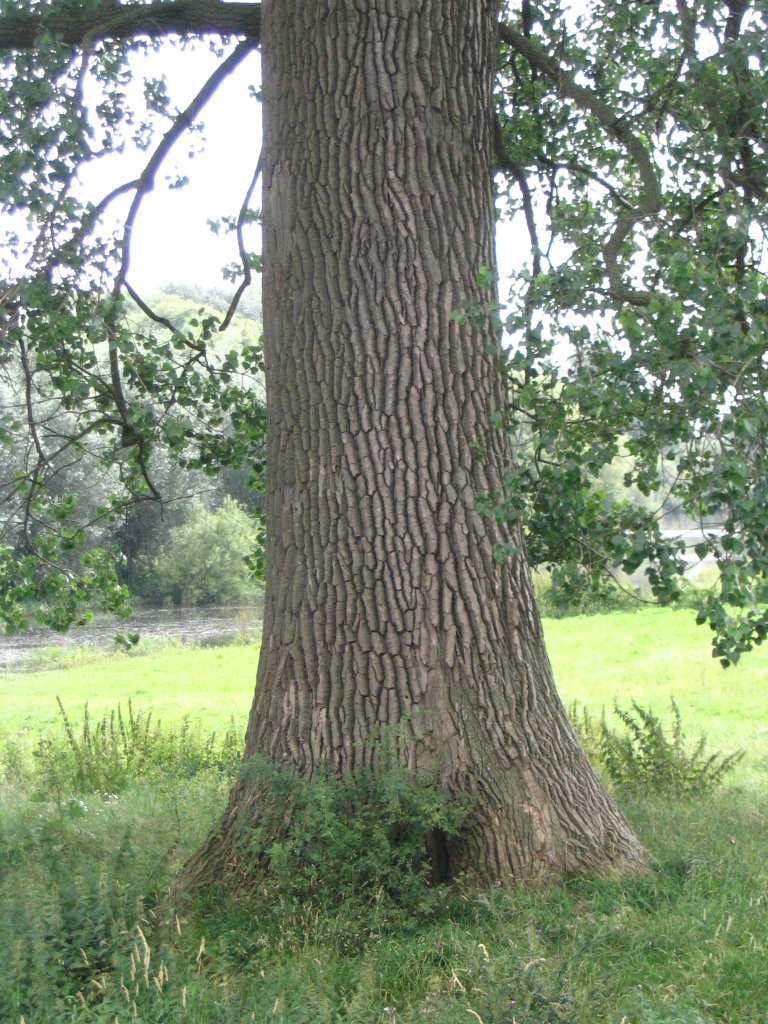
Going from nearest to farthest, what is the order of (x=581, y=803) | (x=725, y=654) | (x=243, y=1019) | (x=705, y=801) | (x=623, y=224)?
(x=243, y=1019) → (x=725, y=654) → (x=581, y=803) → (x=623, y=224) → (x=705, y=801)

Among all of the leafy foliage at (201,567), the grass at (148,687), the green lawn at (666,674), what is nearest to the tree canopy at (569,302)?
the green lawn at (666,674)

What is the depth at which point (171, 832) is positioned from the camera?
6.05 meters

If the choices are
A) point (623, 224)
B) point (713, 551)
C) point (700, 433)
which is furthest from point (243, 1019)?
point (623, 224)

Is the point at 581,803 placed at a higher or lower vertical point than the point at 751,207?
lower

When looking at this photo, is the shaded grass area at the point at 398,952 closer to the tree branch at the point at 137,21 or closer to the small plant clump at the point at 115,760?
the small plant clump at the point at 115,760

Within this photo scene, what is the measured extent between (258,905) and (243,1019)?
1.03 metres

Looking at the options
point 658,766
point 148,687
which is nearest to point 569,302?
point 658,766

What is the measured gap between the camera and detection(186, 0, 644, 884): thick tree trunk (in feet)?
16.9

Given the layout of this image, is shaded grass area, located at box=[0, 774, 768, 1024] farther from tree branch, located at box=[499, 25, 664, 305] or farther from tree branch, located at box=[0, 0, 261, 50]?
tree branch, located at box=[0, 0, 261, 50]

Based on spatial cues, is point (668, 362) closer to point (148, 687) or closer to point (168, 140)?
point (168, 140)

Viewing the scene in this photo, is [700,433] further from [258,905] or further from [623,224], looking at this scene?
[258,905]

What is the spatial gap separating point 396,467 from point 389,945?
2.22 meters

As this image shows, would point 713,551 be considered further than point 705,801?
No

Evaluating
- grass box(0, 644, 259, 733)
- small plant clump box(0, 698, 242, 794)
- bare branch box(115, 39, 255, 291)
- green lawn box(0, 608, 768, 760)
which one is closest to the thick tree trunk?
bare branch box(115, 39, 255, 291)
